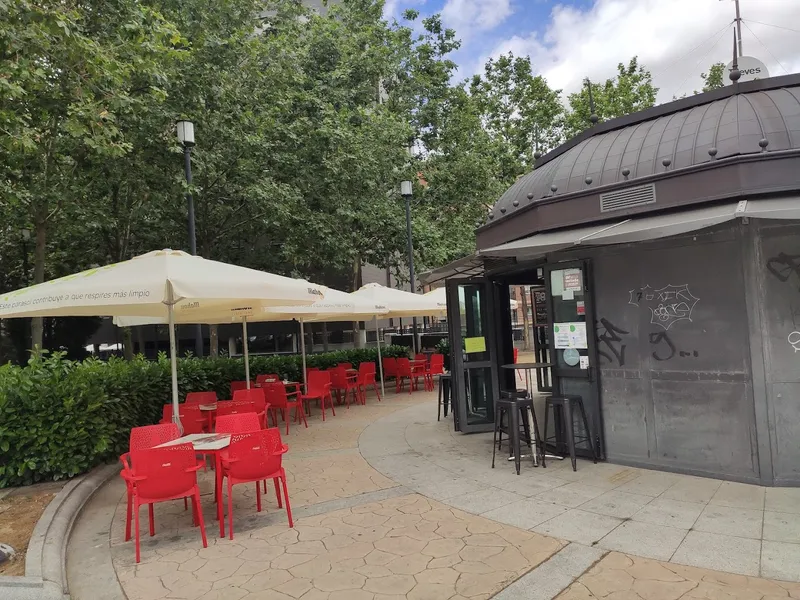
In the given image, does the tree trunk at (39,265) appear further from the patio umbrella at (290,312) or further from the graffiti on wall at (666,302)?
the graffiti on wall at (666,302)

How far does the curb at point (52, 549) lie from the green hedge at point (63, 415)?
1.27 ft

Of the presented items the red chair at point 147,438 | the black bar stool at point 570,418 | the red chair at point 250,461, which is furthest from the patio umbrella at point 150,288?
the black bar stool at point 570,418

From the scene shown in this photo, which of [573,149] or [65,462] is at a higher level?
[573,149]

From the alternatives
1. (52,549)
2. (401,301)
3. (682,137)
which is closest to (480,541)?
(52,549)

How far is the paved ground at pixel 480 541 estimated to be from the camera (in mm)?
3527

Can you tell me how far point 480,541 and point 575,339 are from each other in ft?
9.66

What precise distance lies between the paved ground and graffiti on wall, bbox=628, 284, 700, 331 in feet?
5.42

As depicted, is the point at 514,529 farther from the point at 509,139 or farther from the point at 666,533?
the point at 509,139

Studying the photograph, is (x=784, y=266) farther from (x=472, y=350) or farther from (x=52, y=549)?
(x=52, y=549)

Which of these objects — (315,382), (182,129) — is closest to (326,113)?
(182,129)

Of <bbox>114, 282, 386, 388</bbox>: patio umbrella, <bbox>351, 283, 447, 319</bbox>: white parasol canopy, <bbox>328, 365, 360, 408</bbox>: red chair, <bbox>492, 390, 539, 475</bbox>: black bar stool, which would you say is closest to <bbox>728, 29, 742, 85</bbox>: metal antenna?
<bbox>492, 390, 539, 475</bbox>: black bar stool

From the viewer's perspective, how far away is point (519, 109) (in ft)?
84.2

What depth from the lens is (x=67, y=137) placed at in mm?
11141

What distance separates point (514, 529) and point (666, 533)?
1168mm
